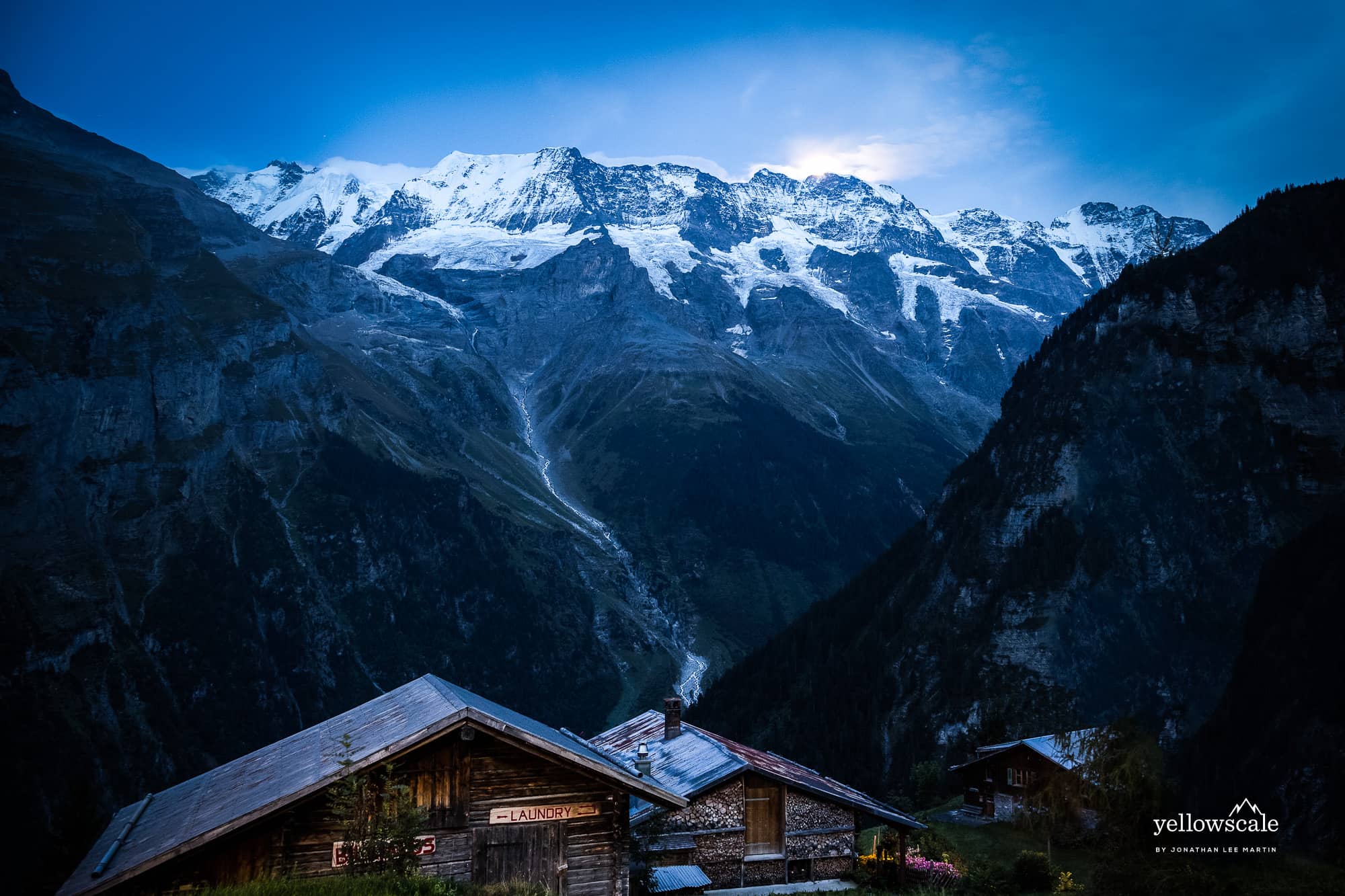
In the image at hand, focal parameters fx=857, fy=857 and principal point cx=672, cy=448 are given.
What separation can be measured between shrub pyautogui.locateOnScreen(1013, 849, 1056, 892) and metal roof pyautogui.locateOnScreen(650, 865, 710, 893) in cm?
1242

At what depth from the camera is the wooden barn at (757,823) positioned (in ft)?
109

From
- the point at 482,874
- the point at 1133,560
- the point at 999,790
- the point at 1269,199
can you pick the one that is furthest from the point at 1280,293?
the point at 482,874

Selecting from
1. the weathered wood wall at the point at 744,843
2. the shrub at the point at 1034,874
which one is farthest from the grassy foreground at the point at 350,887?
the shrub at the point at 1034,874

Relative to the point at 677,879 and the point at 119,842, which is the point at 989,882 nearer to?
the point at 677,879

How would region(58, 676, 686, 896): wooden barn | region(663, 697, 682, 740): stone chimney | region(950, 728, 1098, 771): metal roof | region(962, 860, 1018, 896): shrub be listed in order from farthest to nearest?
region(950, 728, 1098, 771): metal roof
region(663, 697, 682, 740): stone chimney
region(962, 860, 1018, 896): shrub
region(58, 676, 686, 896): wooden barn

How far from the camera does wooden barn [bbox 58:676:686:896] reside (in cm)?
1741

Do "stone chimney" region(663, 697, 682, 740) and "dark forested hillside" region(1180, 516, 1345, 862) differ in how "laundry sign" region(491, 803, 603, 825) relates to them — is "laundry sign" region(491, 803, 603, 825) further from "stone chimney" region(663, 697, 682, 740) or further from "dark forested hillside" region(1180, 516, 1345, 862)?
"dark forested hillside" region(1180, 516, 1345, 862)

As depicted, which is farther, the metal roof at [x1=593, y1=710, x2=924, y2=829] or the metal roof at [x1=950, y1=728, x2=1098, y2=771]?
the metal roof at [x1=950, y1=728, x2=1098, y2=771]

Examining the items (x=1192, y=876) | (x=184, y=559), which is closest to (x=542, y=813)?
(x=1192, y=876)

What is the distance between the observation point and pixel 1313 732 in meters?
61.0

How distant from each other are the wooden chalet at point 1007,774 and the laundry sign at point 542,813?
3866 cm

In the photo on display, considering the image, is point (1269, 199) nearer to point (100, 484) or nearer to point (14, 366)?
point (100, 484)

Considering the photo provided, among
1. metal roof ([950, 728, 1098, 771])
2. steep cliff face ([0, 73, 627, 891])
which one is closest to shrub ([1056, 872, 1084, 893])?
metal roof ([950, 728, 1098, 771])

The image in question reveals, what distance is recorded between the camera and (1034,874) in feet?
110
